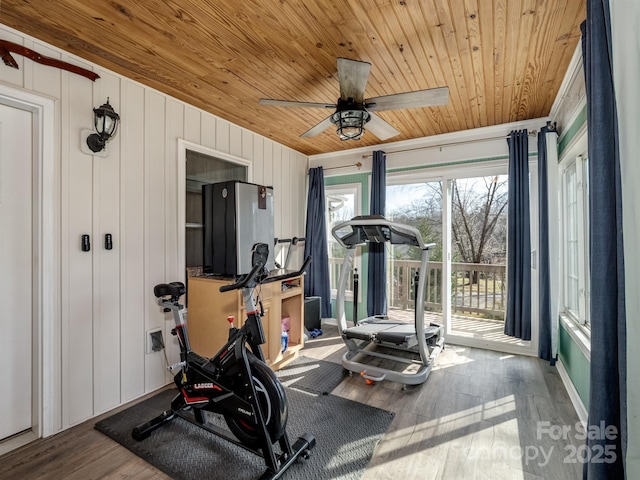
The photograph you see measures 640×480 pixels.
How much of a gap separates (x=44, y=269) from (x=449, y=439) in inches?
113

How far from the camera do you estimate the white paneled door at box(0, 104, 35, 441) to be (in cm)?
193

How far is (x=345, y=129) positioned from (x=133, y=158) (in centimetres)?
172

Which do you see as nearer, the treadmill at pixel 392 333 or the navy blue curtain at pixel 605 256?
the navy blue curtain at pixel 605 256

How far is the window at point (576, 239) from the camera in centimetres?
245

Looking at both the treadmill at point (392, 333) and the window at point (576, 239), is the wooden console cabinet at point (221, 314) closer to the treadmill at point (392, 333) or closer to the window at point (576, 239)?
the treadmill at point (392, 333)

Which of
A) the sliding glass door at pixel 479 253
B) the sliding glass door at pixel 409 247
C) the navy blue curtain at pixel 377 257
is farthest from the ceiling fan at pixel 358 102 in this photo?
the sliding glass door at pixel 479 253

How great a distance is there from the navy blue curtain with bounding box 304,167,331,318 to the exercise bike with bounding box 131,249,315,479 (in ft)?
7.99

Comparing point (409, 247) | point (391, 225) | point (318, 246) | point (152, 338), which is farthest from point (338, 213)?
point (152, 338)

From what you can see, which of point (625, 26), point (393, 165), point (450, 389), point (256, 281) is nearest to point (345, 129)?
point (256, 281)

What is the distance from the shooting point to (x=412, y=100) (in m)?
2.05

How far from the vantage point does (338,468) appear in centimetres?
175

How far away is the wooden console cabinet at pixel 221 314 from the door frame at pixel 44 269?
104 cm

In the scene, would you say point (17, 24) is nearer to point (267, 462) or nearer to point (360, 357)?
point (267, 462)

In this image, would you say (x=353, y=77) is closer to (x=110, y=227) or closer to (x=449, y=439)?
(x=110, y=227)
